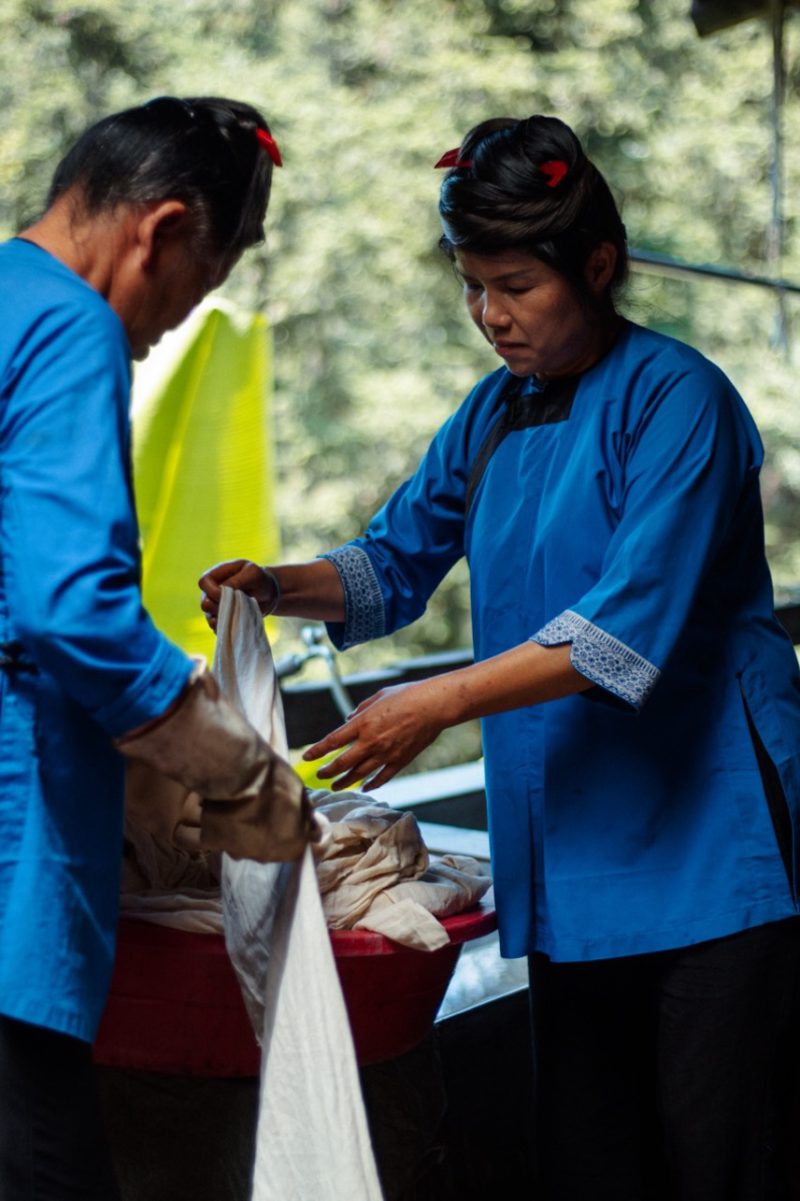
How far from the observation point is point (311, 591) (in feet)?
6.18

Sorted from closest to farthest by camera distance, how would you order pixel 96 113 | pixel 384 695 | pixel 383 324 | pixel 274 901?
1. pixel 274 901
2. pixel 384 695
3. pixel 96 113
4. pixel 383 324

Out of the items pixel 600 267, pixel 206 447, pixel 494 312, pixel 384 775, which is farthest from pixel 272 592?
pixel 206 447

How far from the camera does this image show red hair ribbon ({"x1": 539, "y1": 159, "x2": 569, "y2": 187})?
1.63 meters

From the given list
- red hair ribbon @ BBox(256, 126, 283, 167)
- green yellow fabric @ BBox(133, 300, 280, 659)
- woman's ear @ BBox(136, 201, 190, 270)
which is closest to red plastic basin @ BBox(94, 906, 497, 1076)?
woman's ear @ BBox(136, 201, 190, 270)

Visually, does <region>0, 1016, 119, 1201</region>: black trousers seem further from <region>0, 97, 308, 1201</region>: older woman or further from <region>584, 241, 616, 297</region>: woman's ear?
<region>584, 241, 616, 297</region>: woman's ear

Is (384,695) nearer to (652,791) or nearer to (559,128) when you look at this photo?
(652,791)

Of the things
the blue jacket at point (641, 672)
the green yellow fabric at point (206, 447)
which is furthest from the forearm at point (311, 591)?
the green yellow fabric at point (206, 447)

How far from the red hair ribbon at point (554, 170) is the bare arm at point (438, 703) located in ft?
1.81

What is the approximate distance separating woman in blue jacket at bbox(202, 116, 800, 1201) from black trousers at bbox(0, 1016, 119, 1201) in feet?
1.46

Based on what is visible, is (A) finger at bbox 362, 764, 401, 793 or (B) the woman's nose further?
(B) the woman's nose

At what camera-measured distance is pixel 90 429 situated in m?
1.16

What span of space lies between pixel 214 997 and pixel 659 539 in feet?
2.36

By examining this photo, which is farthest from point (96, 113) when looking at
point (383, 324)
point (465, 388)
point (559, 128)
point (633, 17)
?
point (559, 128)

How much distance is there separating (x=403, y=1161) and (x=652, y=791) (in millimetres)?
726
